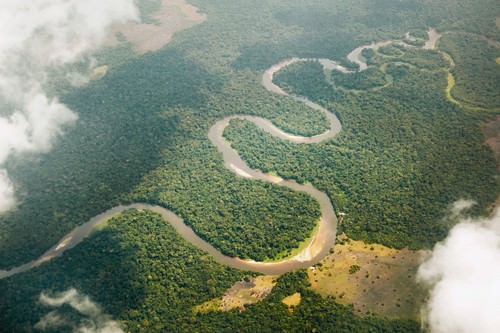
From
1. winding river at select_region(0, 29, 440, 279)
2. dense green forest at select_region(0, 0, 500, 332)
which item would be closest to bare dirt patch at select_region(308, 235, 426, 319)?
dense green forest at select_region(0, 0, 500, 332)

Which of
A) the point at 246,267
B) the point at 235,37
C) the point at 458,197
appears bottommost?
the point at 246,267

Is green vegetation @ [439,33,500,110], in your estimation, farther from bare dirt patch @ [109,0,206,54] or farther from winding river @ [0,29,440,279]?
bare dirt patch @ [109,0,206,54]

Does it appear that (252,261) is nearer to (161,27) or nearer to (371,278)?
(371,278)

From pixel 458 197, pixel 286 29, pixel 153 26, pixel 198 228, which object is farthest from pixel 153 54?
pixel 458 197

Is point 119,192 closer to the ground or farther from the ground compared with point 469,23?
closer to the ground

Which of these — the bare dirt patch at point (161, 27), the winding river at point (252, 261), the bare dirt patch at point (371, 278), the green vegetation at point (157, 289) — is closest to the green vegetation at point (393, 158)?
the winding river at point (252, 261)

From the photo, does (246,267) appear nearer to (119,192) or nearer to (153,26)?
(119,192)
